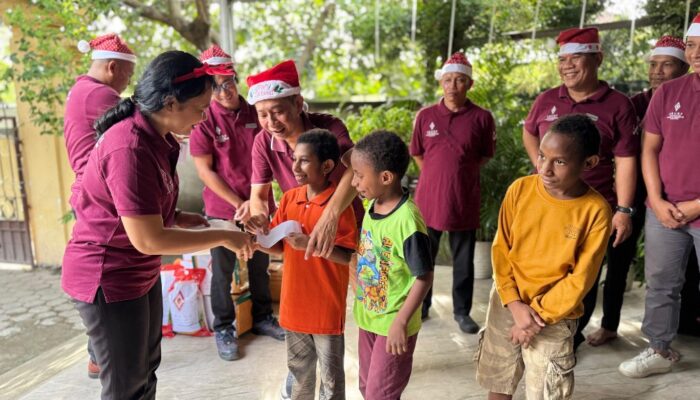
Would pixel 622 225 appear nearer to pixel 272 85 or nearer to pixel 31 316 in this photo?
pixel 272 85

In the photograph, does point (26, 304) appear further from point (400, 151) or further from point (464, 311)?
point (400, 151)

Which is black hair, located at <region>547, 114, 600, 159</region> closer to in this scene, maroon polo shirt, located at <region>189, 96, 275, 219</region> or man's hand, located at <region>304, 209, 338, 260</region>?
man's hand, located at <region>304, 209, 338, 260</region>

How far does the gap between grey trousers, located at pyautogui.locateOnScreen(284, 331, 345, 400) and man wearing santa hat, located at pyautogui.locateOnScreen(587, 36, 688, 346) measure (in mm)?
1958

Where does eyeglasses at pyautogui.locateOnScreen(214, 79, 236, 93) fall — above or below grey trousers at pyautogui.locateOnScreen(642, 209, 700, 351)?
above

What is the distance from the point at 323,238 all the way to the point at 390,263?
28 cm

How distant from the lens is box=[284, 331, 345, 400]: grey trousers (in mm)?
2268

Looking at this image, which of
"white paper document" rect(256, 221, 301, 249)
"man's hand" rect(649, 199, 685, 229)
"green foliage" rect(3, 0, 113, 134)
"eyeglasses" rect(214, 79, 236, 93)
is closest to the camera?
"white paper document" rect(256, 221, 301, 249)

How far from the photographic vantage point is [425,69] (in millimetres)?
7508

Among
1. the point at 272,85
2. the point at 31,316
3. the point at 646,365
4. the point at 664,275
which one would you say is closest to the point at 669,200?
the point at 664,275

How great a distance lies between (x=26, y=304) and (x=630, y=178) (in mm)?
5255

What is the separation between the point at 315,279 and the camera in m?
2.26

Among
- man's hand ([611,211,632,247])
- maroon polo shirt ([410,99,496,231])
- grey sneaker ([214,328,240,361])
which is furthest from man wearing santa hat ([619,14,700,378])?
grey sneaker ([214,328,240,361])

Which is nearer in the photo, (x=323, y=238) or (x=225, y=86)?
(x=323, y=238)

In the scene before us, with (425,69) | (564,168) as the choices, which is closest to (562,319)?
(564,168)
